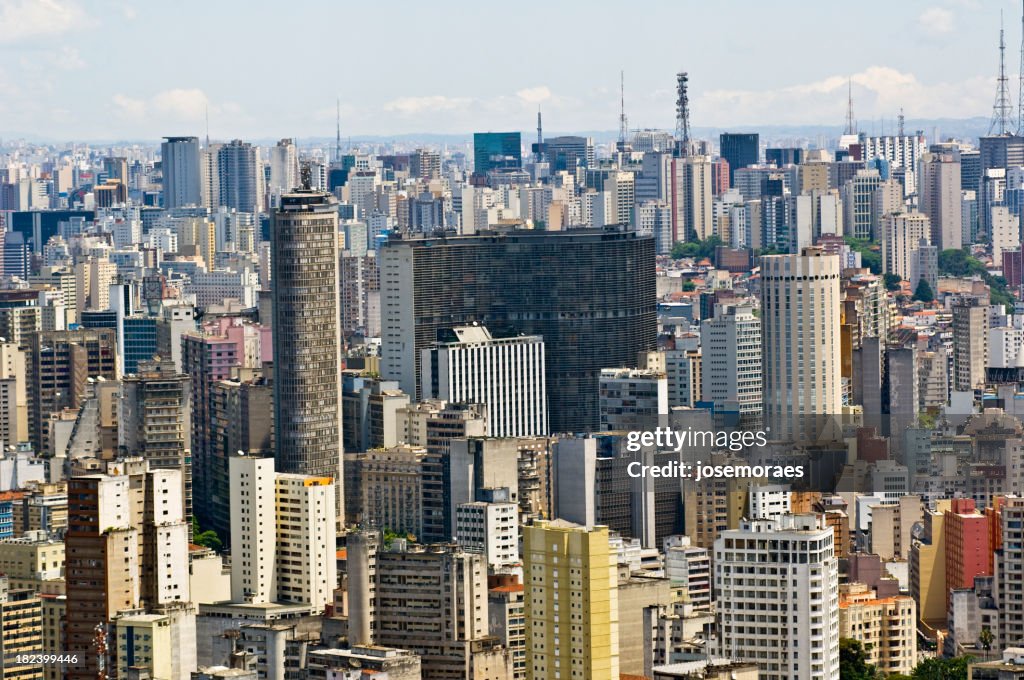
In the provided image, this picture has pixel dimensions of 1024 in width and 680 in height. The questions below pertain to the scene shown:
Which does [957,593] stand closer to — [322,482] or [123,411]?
[322,482]

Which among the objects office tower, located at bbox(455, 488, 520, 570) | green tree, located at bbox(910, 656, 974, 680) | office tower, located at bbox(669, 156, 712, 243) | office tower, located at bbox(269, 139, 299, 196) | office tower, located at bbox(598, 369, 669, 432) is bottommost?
green tree, located at bbox(910, 656, 974, 680)

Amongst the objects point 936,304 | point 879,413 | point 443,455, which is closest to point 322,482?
point 443,455

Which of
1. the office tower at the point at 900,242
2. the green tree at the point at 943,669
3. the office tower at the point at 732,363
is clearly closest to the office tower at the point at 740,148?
the office tower at the point at 900,242

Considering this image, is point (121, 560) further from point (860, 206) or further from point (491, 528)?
point (860, 206)

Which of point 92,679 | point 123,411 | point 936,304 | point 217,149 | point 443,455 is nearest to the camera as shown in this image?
point 92,679

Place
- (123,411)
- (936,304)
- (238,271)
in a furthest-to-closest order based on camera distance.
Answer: (238,271), (936,304), (123,411)

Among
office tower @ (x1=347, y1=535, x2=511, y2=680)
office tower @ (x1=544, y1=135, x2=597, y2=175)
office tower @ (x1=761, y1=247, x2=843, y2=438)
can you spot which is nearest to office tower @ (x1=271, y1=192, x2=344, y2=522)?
office tower @ (x1=761, y1=247, x2=843, y2=438)

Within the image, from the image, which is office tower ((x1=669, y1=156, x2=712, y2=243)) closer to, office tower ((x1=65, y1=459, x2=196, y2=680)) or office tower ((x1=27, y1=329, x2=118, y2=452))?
office tower ((x1=27, y1=329, x2=118, y2=452))

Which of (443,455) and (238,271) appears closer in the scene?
(443,455)
